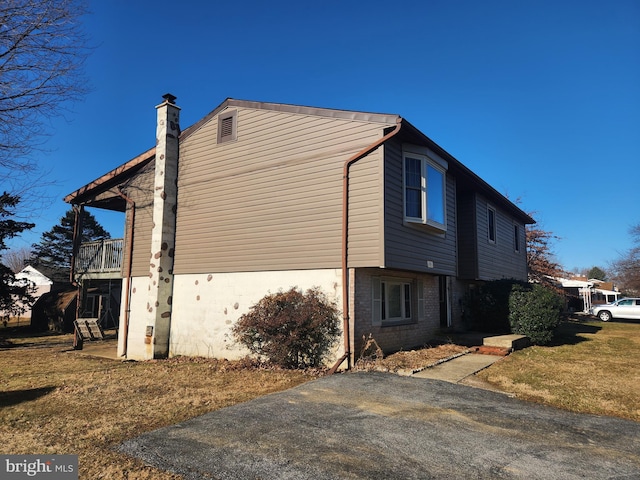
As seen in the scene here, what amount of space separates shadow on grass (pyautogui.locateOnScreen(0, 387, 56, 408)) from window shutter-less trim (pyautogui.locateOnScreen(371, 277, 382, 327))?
7.21 m

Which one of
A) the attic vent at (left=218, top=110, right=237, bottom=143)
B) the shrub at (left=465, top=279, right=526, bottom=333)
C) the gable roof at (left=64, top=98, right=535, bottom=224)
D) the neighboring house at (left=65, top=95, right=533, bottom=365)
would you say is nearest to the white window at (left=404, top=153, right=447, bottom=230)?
the neighboring house at (left=65, top=95, right=533, bottom=365)

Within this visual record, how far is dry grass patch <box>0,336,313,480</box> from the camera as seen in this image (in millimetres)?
4898

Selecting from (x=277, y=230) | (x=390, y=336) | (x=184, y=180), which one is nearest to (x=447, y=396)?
(x=390, y=336)

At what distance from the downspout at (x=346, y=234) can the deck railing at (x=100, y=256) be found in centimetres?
1078

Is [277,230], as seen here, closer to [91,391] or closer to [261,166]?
[261,166]

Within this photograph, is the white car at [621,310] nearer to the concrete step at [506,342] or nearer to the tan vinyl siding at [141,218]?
the concrete step at [506,342]

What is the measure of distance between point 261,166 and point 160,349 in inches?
261

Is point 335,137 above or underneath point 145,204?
above

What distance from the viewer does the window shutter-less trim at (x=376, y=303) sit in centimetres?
1033

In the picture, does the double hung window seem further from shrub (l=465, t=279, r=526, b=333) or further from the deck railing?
the deck railing

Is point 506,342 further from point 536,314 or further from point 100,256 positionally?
point 100,256

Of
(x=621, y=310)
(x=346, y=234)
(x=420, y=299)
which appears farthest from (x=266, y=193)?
(x=621, y=310)

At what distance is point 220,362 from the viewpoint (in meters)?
11.2

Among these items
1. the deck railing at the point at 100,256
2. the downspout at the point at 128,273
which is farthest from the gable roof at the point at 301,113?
the deck railing at the point at 100,256
